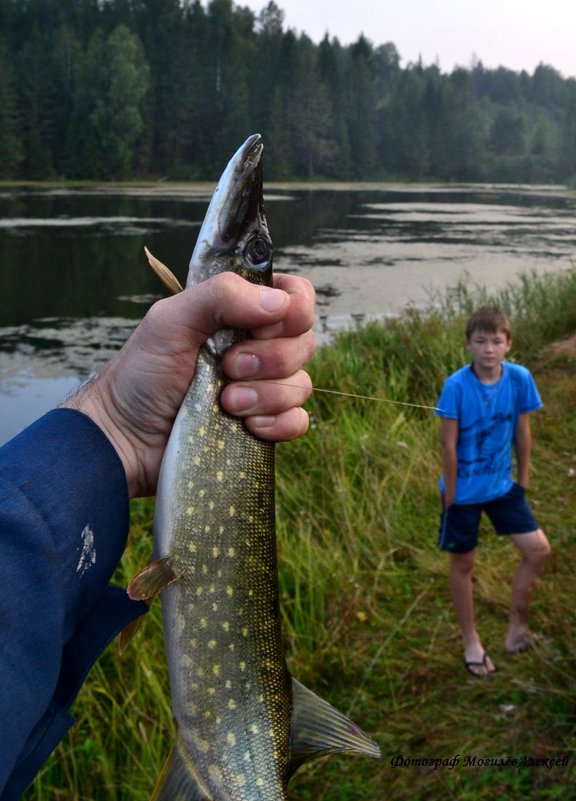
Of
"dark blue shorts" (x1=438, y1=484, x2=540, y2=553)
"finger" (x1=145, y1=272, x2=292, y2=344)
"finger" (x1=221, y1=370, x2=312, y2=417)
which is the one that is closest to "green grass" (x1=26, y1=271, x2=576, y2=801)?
"dark blue shorts" (x1=438, y1=484, x2=540, y2=553)

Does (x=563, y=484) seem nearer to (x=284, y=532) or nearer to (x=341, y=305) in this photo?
(x=284, y=532)

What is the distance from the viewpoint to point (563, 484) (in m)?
5.90

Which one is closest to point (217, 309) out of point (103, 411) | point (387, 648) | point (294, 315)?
point (294, 315)

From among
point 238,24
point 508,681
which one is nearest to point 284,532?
point 508,681

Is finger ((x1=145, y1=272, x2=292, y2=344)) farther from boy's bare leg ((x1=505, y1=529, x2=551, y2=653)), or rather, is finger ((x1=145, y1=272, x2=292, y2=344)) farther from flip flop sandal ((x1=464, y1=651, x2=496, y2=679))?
flip flop sandal ((x1=464, y1=651, x2=496, y2=679))

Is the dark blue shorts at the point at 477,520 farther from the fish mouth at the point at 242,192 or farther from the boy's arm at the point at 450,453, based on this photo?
the fish mouth at the point at 242,192

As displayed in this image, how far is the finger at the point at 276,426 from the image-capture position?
1855mm

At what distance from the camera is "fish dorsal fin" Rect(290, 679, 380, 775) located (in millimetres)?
1645

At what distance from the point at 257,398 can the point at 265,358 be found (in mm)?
105

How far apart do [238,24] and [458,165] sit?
2147 cm

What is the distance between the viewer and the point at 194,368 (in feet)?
6.28

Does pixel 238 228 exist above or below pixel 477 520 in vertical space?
above

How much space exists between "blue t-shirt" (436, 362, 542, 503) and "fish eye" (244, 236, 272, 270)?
2270 mm

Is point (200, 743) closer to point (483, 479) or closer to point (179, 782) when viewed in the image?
point (179, 782)
